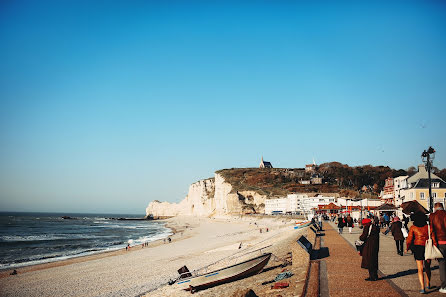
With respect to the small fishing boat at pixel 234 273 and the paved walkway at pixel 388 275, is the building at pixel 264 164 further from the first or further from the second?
the small fishing boat at pixel 234 273

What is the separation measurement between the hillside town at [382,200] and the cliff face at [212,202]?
10812 millimetres

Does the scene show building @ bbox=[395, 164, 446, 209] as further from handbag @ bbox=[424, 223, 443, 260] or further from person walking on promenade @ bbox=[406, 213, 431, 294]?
handbag @ bbox=[424, 223, 443, 260]

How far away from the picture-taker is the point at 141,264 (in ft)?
78.4

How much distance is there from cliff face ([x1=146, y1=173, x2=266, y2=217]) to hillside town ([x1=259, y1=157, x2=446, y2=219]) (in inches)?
426

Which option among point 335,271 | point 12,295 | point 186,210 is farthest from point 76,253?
point 186,210

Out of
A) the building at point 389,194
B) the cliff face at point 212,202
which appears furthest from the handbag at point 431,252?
the cliff face at point 212,202

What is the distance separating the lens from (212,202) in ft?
396

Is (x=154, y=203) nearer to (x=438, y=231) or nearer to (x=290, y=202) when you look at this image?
(x=290, y=202)

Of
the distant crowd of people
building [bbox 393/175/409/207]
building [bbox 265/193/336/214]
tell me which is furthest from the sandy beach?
building [bbox 265/193/336/214]

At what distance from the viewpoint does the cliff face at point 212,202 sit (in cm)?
9644

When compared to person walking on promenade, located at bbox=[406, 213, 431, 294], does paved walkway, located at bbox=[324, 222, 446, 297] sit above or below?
below

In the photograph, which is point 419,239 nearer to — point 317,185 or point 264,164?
point 317,185

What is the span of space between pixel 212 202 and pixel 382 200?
73065 millimetres

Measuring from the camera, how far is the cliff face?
9644cm
